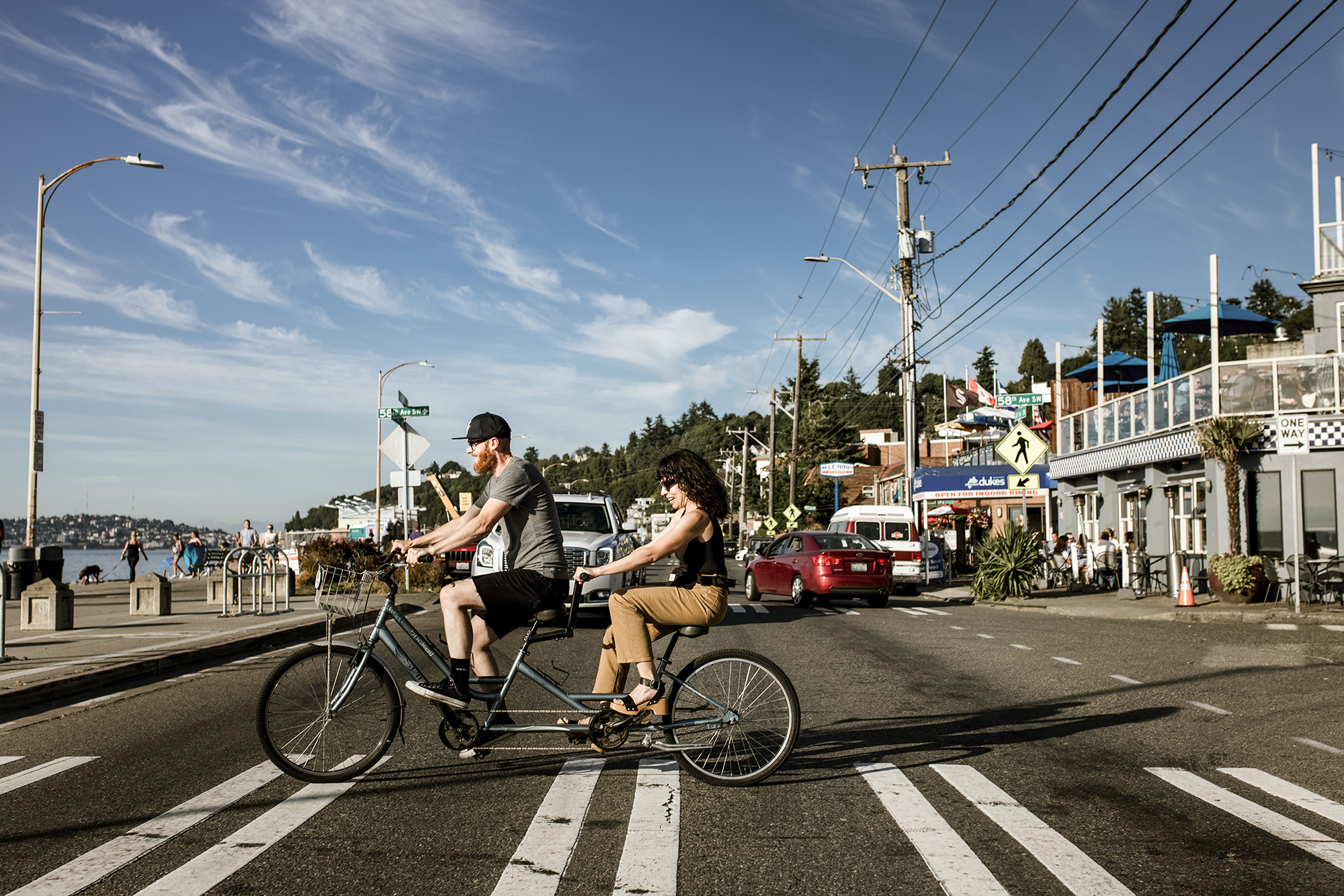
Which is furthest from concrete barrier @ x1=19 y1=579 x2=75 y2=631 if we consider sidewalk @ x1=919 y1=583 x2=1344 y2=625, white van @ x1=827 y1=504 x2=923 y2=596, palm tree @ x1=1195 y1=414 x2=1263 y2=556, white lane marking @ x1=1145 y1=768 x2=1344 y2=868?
palm tree @ x1=1195 y1=414 x2=1263 y2=556

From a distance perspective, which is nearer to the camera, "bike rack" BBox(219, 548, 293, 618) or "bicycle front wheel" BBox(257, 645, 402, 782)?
"bicycle front wheel" BBox(257, 645, 402, 782)

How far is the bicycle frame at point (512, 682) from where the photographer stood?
19.6ft

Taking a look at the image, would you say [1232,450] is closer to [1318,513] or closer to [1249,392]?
[1249,392]

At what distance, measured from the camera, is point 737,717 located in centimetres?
600

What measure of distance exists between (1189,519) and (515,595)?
77.4 feet

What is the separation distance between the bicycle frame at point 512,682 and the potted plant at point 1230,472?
18.0m

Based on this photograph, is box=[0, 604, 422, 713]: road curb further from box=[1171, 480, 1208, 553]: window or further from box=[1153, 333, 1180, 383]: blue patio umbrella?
box=[1153, 333, 1180, 383]: blue patio umbrella

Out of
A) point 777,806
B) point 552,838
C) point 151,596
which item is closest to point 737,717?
point 777,806

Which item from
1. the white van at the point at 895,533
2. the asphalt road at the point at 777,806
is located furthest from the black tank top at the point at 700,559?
the white van at the point at 895,533

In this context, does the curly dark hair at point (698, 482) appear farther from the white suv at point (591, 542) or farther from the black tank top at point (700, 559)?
the white suv at point (591, 542)

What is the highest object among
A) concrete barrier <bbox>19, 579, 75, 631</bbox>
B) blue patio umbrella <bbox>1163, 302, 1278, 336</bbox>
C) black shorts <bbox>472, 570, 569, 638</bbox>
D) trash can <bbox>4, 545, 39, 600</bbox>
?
blue patio umbrella <bbox>1163, 302, 1278, 336</bbox>

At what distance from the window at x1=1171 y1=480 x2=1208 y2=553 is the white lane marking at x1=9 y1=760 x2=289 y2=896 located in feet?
73.8

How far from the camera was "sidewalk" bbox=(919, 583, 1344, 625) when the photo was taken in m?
18.1

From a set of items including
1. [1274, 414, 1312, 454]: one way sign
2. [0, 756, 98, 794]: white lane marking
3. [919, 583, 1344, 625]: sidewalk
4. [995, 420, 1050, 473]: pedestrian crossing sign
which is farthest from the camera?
[995, 420, 1050, 473]: pedestrian crossing sign
